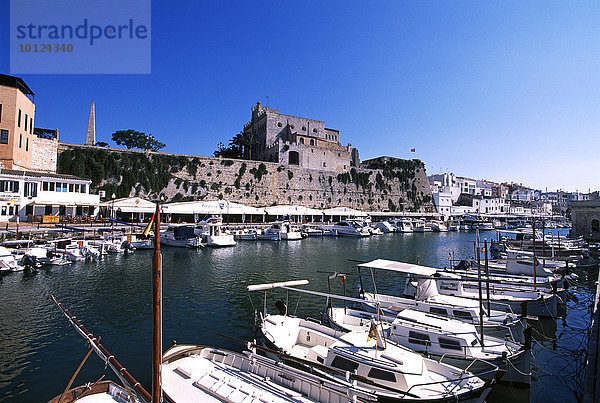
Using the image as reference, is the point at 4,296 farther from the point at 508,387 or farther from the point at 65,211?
the point at 65,211

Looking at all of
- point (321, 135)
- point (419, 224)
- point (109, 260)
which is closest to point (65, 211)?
point (109, 260)

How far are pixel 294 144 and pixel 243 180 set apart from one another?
542 inches

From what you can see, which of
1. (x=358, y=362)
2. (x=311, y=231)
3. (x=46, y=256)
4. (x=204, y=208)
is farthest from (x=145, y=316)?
(x=311, y=231)

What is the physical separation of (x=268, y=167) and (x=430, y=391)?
51.1 meters

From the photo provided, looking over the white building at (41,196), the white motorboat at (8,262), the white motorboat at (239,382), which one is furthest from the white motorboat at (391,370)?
the white building at (41,196)

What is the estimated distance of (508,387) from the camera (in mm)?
8352

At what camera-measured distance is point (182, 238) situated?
31.6m

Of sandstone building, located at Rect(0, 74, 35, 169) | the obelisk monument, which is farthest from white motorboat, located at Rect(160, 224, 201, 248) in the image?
the obelisk monument

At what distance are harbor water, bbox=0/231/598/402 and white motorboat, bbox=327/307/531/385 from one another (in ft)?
2.59

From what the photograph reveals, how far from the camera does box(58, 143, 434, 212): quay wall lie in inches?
1614

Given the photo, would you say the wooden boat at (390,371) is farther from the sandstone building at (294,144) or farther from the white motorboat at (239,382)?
the sandstone building at (294,144)

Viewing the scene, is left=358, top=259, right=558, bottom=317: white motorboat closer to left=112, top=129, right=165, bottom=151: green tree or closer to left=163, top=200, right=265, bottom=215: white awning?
left=163, top=200, right=265, bottom=215: white awning

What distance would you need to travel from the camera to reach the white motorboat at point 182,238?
31141 millimetres

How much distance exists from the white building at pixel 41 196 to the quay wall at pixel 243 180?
4698mm
